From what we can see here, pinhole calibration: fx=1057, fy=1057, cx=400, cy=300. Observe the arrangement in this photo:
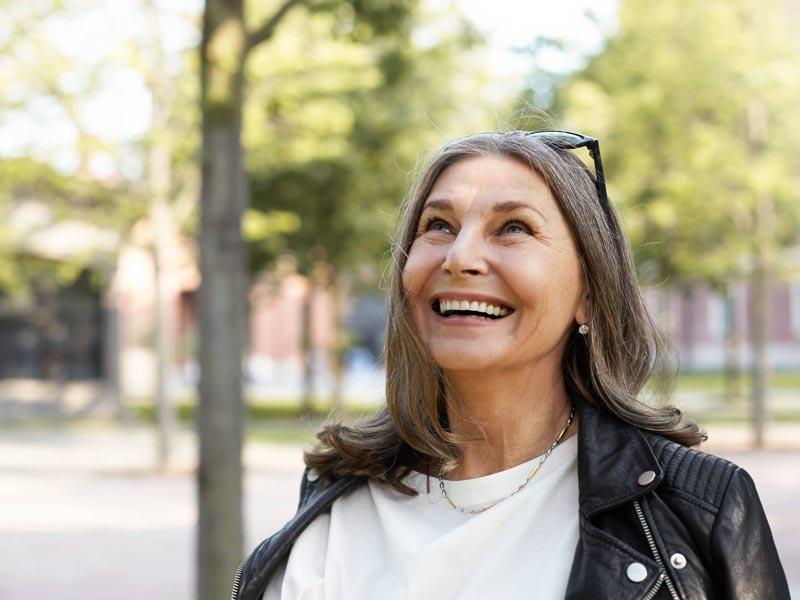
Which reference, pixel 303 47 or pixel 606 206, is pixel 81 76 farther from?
pixel 606 206

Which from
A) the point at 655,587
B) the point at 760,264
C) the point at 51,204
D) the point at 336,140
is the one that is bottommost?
the point at 655,587

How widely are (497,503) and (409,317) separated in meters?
0.39

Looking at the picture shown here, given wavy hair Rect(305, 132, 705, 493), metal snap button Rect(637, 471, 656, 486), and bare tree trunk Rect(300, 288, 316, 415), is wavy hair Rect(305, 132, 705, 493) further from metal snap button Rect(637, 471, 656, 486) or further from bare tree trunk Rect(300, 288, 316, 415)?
bare tree trunk Rect(300, 288, 316, 415)

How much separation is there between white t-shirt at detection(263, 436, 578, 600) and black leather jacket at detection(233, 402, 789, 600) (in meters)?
0.08

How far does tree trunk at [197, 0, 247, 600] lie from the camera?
4898mm

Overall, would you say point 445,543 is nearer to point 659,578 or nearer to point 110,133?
point 659,578

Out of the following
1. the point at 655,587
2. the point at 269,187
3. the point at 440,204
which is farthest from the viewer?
the point at 269,187

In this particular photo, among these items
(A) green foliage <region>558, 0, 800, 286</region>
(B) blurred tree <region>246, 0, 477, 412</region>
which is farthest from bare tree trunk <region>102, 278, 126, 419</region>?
(A) green foliage <region>558, 0, 800, 286</region>

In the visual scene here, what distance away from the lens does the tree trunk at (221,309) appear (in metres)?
4.90

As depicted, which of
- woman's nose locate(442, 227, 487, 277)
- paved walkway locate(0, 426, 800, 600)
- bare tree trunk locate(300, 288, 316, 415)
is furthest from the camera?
bare tree trunk locate(300, 288, 316, 415)

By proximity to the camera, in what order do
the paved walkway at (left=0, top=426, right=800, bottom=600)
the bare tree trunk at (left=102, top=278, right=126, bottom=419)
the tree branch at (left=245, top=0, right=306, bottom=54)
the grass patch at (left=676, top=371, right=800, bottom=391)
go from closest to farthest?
the tree branch at (left=245, top=0, right=306, bottom=54)
the paved walkway at (left=0, top=426, right=800, bottom=600)
the bare tree trunk at (left=102, top=278, right=126, bottom=419)
the grass patch at (left=676, top=371, right=800, bottom=391)

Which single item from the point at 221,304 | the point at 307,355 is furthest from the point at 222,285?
the point at 307,355

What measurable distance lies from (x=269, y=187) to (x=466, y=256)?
18472 millimetres

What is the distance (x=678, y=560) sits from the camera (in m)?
1.66
